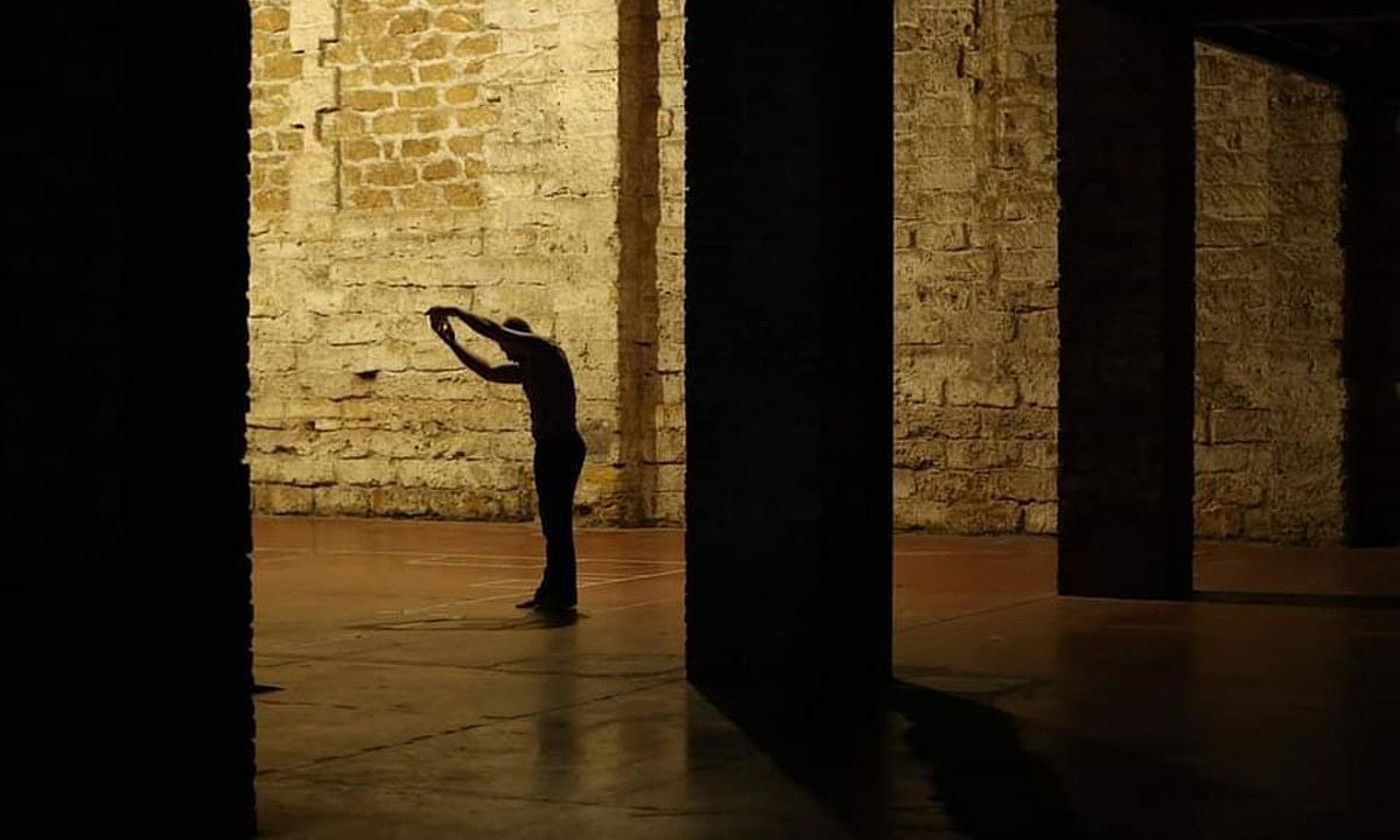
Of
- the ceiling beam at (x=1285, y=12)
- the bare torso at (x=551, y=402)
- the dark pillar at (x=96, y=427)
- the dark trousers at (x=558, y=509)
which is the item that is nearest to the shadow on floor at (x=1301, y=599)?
the ceiling beam at (x=1285, y=12)

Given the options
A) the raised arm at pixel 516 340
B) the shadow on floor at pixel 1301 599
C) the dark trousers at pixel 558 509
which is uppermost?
the raised arm at pixel 516 340

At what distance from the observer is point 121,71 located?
496 centimetres

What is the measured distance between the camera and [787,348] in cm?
791

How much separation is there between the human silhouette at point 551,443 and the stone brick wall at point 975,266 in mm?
4856

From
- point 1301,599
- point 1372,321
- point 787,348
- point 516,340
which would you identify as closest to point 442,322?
point 516,340

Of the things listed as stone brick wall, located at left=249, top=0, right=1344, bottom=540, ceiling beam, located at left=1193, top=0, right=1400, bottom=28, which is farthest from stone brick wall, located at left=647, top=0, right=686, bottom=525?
ceiling beam, located at left=1193, top=0, right=1400, bottom=28

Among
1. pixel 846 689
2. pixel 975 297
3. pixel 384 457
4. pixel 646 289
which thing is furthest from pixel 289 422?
pixel 846 689

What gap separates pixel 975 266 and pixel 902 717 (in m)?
8.27

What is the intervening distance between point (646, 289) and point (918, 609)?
5912 millimetres

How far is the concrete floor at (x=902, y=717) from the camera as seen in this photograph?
18.9ft

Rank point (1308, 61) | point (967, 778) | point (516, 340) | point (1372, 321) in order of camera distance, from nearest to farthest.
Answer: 1. point (967, 778)
2. point (516, 340)
3. point (1308, 61)
4. point (1372, 321)

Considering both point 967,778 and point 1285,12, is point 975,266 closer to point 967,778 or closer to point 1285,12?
point 1285,12

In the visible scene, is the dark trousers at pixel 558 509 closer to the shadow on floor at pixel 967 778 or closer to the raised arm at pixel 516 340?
the raised arm at pixel 516 340

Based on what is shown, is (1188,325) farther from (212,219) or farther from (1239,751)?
(212,219)
